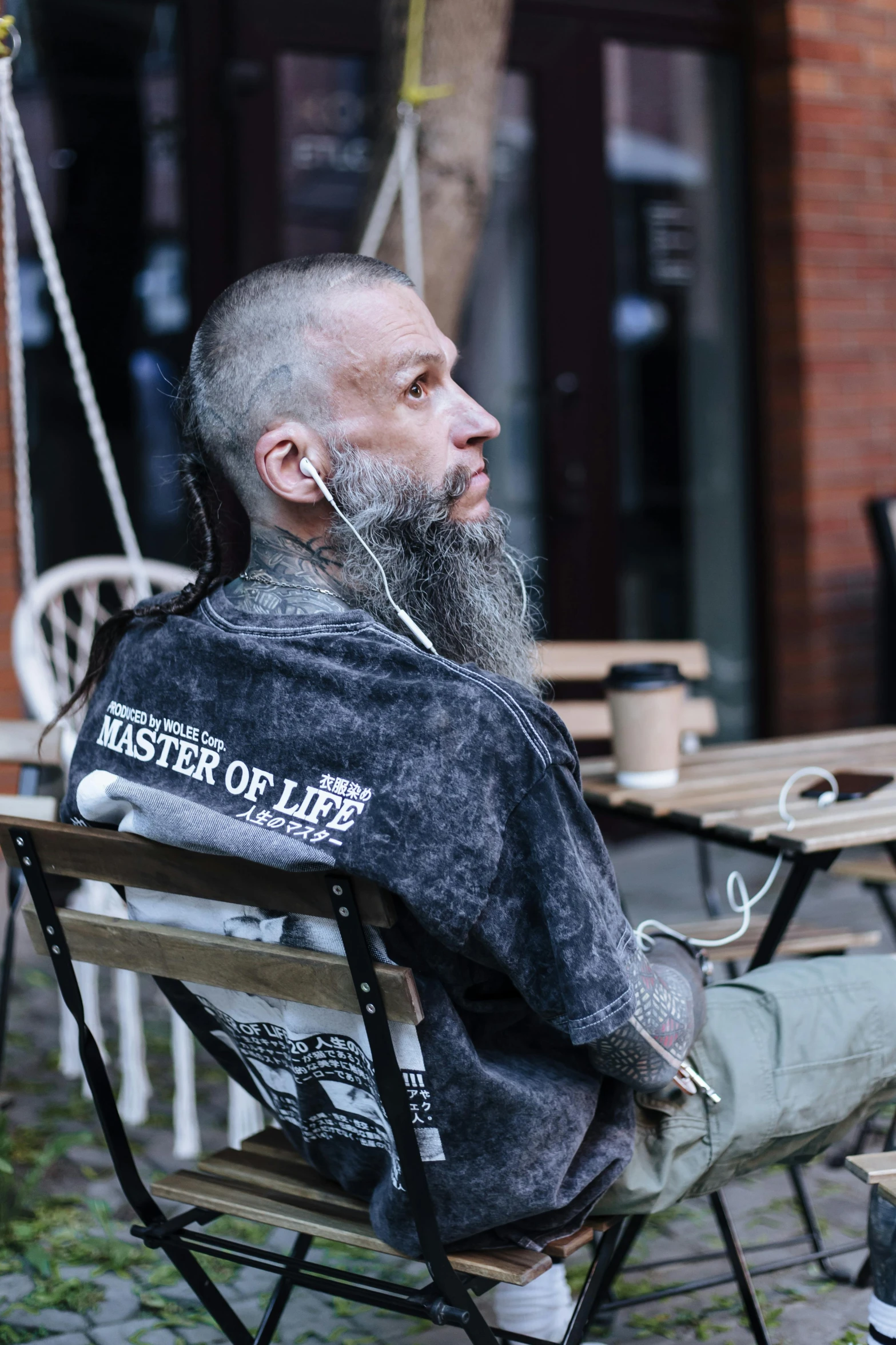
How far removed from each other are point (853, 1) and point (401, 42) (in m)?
2.81

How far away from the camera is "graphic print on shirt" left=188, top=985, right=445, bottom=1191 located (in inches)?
58.9

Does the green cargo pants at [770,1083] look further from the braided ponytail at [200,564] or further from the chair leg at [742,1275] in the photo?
the braided ponytail at [200,564]

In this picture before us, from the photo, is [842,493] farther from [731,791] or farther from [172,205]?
[731,791]

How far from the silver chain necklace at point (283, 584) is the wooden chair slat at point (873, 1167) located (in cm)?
79

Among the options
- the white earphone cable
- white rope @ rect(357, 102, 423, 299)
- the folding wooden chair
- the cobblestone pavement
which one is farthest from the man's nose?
white rope @ rect(357, 102, 423, 299)

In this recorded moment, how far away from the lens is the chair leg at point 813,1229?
236 centimetres

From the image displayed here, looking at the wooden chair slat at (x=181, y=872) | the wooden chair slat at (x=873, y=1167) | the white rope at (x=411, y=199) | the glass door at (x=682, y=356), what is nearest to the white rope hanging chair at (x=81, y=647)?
the white rope at (x=411, y=199)

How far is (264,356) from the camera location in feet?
5.39

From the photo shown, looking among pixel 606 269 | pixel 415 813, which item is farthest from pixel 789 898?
pixel 606 269

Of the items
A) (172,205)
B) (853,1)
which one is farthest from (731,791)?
(853,1)

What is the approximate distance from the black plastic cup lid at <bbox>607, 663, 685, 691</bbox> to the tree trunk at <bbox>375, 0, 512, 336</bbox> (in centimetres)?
130

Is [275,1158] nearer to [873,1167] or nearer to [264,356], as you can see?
[873,1167]

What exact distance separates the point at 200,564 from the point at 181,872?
17.2 inches

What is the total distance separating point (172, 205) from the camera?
4652 mm
